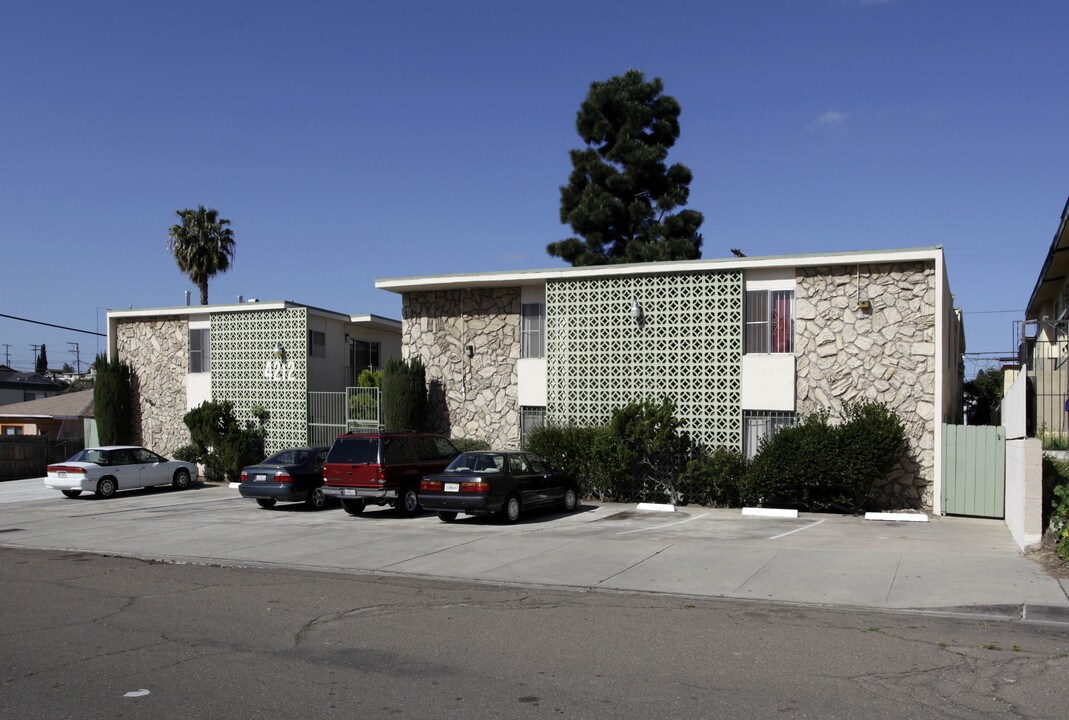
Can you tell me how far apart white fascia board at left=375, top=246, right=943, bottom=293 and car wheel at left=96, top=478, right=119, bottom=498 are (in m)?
9.30

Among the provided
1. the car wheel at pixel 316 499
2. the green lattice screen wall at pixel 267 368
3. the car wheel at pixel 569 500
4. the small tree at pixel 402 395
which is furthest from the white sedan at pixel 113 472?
the car wheel at pixel 569 500

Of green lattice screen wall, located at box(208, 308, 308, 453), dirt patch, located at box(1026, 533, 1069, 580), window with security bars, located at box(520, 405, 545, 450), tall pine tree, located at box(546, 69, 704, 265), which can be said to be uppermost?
tall pine tree, located at box(546, 69, 704, 265)

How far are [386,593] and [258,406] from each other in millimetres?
19026

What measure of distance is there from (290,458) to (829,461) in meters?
12.3

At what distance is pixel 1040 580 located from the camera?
10984 mm

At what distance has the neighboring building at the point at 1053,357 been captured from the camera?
65.2ft

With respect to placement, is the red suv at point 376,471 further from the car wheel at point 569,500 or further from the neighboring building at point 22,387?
the neighboring building at point 22,387

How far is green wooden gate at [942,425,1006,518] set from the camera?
18125 mm

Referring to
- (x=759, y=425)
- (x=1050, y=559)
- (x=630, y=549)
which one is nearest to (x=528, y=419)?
(x=759, y=425)

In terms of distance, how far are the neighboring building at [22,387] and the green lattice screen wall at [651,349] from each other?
4249 centimetres

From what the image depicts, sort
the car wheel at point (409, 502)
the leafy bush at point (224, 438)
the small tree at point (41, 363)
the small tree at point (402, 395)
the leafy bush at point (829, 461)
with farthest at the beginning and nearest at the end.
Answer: the small tree at point (41, 363) → the leafy bush at point (224, 438) → the small tree at point (402, 395) → the car wheel at point (409, 502) → the leafy bush at point (829, 461)

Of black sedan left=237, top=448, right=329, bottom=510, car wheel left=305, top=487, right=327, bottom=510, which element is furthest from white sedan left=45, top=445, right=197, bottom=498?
car wheel left=305, top=487, right=327, bottom=510

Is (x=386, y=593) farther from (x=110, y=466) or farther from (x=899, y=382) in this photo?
(x=110, y=466)

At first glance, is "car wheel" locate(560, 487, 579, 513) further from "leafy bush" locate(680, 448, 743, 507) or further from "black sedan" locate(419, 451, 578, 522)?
"leafy bush" locate(680, 448, 743, 507)
